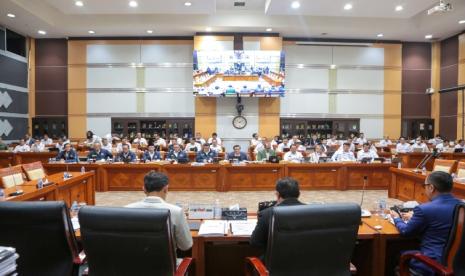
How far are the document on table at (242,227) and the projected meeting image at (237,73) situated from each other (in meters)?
9.61

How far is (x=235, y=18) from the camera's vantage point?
468 inches

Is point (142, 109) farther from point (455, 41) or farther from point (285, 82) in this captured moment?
point (455, 41)

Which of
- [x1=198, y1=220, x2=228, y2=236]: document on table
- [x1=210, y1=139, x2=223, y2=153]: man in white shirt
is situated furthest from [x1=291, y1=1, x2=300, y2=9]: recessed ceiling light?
[x1=198, y1=220, x2=228, y2=236]: document on table

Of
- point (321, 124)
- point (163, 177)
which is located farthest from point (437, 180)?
point (321, 124)

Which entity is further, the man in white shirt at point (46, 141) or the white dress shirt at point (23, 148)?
the man in white shirt at point (46, 141)

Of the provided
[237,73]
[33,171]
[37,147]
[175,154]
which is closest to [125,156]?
[175,154]

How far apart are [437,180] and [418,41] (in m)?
13.6

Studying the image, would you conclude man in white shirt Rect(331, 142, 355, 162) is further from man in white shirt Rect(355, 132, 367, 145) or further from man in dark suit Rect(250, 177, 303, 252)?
man in dark suit Rect(250, 177, 303, 252)

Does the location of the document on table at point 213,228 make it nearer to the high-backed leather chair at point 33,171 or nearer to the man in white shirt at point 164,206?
the man in white shirt at point 164,206

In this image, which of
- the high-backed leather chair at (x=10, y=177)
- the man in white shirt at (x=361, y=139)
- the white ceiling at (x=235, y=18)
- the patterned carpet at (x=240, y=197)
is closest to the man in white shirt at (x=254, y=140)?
the man in white shirt at (x=361, y=139)

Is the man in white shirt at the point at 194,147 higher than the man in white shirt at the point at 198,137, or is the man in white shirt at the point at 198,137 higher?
the man in white shirt at the point at 198,137

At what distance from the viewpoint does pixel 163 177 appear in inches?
91.0

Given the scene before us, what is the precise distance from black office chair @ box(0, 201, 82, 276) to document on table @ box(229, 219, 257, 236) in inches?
45.1

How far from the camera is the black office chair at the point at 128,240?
1638 millimetres
